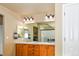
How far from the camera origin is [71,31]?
377 centimetres

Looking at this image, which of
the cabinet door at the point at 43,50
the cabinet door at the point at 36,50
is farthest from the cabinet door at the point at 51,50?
the cabinet door at the point at 36,50

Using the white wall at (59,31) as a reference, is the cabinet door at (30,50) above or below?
below

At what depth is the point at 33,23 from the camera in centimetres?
839

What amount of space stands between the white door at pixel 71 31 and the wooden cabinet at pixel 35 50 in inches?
103

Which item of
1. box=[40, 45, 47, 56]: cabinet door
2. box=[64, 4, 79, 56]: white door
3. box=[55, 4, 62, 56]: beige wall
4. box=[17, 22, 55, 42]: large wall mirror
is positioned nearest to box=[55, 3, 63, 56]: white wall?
box=[55, 4, 62, 56]: beige wall

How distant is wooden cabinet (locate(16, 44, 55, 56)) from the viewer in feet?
21.0

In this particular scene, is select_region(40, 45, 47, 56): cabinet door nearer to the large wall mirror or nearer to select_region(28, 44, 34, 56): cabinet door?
select_region(28, 44, 34, 56): cabinet door

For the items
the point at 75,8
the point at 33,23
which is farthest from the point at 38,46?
the point at 75,8

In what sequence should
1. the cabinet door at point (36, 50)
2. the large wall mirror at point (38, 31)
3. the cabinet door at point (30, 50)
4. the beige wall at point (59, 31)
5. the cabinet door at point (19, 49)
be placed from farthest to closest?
the large wall mirror at point (38, 31) → the cabinet door at point (19, 49) → the cabinet door at point (30, 50) → the cabinet door at point (36, 50) → the beige wall at point (59, 31)

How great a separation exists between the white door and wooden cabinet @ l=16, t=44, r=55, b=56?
2.61m

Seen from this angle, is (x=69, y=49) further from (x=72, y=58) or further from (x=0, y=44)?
(x=0, y=44)

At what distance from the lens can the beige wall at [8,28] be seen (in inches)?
253

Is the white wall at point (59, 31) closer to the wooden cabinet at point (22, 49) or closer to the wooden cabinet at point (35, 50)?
the wooden cabinet at point (35, 50)

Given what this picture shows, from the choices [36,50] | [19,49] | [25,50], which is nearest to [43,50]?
[36,50]
